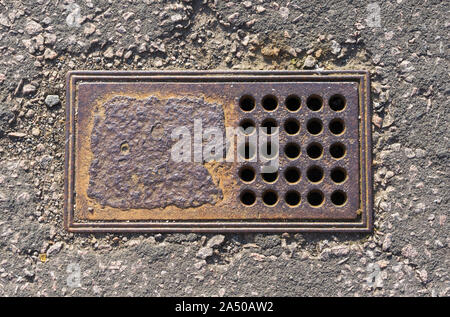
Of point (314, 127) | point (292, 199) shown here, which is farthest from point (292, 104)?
point (292, 199)

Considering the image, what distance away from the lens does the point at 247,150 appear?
1444mm

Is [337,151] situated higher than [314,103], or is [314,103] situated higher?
[314,103]

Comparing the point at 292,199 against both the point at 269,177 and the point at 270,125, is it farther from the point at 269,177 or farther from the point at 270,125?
the point at 270,125

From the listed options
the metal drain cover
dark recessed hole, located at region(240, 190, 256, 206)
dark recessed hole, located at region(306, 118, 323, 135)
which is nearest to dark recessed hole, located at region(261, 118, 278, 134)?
the metal drain cover

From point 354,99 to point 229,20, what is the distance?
0.50m

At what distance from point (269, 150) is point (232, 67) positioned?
311mm

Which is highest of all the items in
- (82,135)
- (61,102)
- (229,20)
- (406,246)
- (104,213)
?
(229,20)

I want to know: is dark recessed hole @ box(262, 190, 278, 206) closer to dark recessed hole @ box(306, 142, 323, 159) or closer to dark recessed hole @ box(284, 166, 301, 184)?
dark recessed hole @ box(284, 166, 301, 184)

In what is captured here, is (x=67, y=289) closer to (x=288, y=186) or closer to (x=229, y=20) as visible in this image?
(x=288, y=186)

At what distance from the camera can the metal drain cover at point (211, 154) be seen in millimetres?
1427

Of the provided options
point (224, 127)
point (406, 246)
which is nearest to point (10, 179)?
point (224, 127)

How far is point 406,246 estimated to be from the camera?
1.42 m

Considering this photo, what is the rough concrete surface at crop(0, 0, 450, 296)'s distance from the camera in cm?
142

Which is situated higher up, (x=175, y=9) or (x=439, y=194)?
(x=175, y=9)
